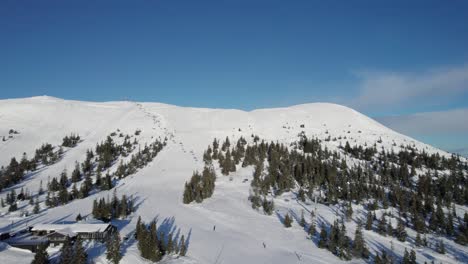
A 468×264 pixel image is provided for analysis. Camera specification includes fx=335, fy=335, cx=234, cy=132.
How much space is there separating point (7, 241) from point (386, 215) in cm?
6138

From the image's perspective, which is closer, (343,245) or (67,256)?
(67,256)

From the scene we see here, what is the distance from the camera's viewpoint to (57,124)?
130 m

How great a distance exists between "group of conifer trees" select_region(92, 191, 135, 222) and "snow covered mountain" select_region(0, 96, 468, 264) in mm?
2032

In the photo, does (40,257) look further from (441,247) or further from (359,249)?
(441,247)

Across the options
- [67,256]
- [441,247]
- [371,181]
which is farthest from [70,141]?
[441,247]

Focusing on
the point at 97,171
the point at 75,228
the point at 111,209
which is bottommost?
the point at 75,228

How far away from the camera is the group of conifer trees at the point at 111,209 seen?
52875 mm

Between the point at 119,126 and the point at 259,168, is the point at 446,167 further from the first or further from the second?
the point at 119,126

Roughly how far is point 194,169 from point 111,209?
3368cm

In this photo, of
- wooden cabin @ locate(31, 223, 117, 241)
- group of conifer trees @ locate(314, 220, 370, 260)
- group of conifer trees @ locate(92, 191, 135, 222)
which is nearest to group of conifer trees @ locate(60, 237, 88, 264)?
wooden cabin @ locate(31, 223, 117, 241)

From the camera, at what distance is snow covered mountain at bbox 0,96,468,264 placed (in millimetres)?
45781

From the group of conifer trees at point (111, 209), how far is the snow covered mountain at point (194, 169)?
6.67 feet

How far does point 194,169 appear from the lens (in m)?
87.5

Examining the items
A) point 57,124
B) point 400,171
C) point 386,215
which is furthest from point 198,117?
point 386,215
